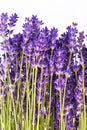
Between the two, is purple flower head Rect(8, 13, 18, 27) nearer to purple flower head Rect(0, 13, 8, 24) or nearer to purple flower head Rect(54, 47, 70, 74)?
purple flower head Rect(0, 13, 8, 24)

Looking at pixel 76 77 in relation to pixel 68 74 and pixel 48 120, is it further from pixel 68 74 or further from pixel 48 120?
pixel 48 120

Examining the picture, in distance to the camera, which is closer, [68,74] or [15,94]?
[68,74]

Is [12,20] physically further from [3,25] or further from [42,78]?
[42,78]

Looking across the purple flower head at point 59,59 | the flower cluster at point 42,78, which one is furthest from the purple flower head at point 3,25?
the purple flower head at point 59,59

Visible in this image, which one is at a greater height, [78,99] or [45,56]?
[45,56]

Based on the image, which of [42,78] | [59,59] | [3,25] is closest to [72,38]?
[59,59]

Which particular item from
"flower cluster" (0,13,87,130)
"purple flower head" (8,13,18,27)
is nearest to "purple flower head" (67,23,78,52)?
"flower cluster" (0,13,87,130)

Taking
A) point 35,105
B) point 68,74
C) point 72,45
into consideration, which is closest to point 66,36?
point 72,45

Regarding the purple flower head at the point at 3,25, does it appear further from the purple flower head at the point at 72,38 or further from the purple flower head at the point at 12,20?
the purple flower head at the point at 72,38
